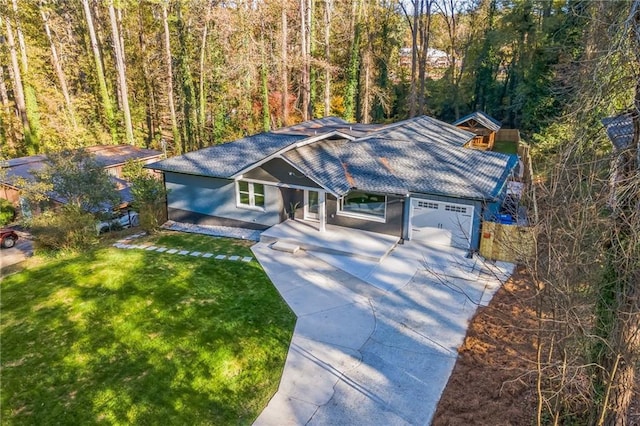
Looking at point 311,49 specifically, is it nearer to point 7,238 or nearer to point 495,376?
point 7,238

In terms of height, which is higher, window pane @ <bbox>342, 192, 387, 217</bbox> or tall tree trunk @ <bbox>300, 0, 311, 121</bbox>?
tall tree trunk @ <bbox>300, 0, 311, 121</bbox>

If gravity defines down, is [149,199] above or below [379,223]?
above

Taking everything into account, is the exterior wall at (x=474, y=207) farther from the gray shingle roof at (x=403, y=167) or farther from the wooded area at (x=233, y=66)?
the wooded area at (x=233, y=66)

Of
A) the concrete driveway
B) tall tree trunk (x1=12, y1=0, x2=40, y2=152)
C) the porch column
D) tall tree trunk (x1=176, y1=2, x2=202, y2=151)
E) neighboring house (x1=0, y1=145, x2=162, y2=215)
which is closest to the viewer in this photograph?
the concrete driveway

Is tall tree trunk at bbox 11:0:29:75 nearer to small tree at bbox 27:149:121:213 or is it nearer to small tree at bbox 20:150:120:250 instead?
small tree at bbox 27:149:121:213

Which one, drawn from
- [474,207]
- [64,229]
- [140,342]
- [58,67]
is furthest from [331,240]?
[58,67]

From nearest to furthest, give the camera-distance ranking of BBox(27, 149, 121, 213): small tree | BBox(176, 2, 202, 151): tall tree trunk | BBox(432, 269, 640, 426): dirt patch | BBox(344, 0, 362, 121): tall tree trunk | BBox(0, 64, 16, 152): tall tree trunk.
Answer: BBox(432, 269, 640, 426): dirt patch → BBox(27, 149, 121, 213): small tree → BBox(0, 64, 16, 152): tall tree trunk → BBox(176, 2, 202, 151): tall tree trunk → BBox(344, 0, 362, 121): tall tree trunk

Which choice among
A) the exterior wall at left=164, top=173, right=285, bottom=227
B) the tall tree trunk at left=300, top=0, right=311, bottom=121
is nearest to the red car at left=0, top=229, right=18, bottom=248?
the exterior wall at left=164, top=173, right=285, bottom=227
